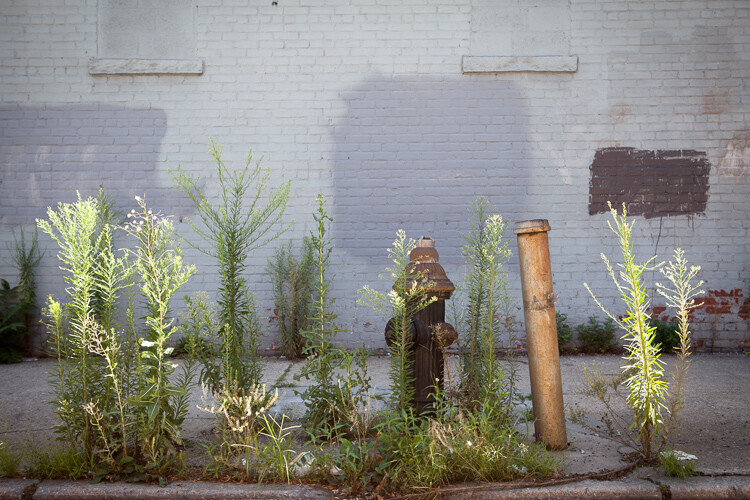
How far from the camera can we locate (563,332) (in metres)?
6.88

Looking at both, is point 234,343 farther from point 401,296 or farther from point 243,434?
point 401,296

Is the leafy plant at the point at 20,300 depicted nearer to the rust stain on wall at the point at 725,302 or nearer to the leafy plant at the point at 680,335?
the leafy plant at the point at 680,335

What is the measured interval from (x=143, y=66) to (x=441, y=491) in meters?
6.05

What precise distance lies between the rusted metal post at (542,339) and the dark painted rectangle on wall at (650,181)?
155 inches

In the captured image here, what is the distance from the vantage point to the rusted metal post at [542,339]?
3488mm

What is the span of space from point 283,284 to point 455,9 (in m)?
3.81

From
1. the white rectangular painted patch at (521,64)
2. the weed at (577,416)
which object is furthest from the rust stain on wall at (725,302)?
the weed at (577,416)

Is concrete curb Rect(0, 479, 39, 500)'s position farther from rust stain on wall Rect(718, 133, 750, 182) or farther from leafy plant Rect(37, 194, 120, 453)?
rust stain on wall Rect(718, 133, 750, 182)

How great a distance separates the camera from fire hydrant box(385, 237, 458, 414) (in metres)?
3.61

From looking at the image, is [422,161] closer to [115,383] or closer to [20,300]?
[115,383]

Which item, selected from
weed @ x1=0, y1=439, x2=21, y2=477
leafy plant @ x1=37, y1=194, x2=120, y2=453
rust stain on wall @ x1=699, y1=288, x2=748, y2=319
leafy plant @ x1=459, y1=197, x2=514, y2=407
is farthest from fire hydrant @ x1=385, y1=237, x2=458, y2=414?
rust stain on wall @ x1=699, y1=288, x2=748, y2=319

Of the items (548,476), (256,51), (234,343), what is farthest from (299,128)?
(548,476)

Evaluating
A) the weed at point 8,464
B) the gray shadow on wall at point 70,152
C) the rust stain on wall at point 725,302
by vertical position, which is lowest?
the weed at point 8,464

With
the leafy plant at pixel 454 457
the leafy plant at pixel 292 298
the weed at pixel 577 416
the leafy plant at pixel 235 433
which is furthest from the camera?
the leafy plant at pixel 292 298
